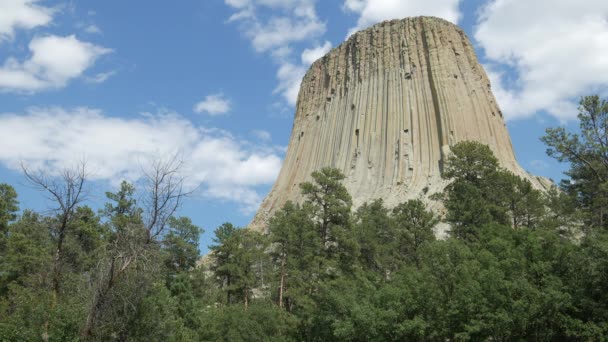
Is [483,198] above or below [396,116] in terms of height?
below

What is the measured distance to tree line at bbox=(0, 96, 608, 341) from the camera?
58.5ft

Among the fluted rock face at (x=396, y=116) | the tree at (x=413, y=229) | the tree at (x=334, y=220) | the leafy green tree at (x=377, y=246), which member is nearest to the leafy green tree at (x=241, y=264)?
the tree at (x=334, y=220)

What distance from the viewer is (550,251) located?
22500mm

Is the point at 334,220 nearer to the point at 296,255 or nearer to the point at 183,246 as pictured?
the point at 296,255

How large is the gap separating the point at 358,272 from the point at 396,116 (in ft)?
117

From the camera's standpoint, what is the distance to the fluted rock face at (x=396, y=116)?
56547 millimetres

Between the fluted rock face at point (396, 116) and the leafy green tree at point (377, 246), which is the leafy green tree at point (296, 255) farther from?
the fluted rock face at point (396, 116)

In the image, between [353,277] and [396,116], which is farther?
[396,116]

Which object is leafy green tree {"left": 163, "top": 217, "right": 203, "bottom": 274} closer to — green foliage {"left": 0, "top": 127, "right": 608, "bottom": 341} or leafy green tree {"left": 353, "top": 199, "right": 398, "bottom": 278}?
green foliage {"left": 0, "top": 127, "right": 608, "bottom": 341}

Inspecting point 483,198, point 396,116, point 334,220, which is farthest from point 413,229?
point 396,116

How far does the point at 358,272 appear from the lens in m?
27.4

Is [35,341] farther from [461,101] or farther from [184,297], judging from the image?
[461,101]

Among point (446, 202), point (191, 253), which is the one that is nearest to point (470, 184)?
point (446, 202)

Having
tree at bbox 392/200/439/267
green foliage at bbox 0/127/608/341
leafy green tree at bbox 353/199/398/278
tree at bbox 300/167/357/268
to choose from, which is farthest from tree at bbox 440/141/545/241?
tree at bbox 300/167/357/268
